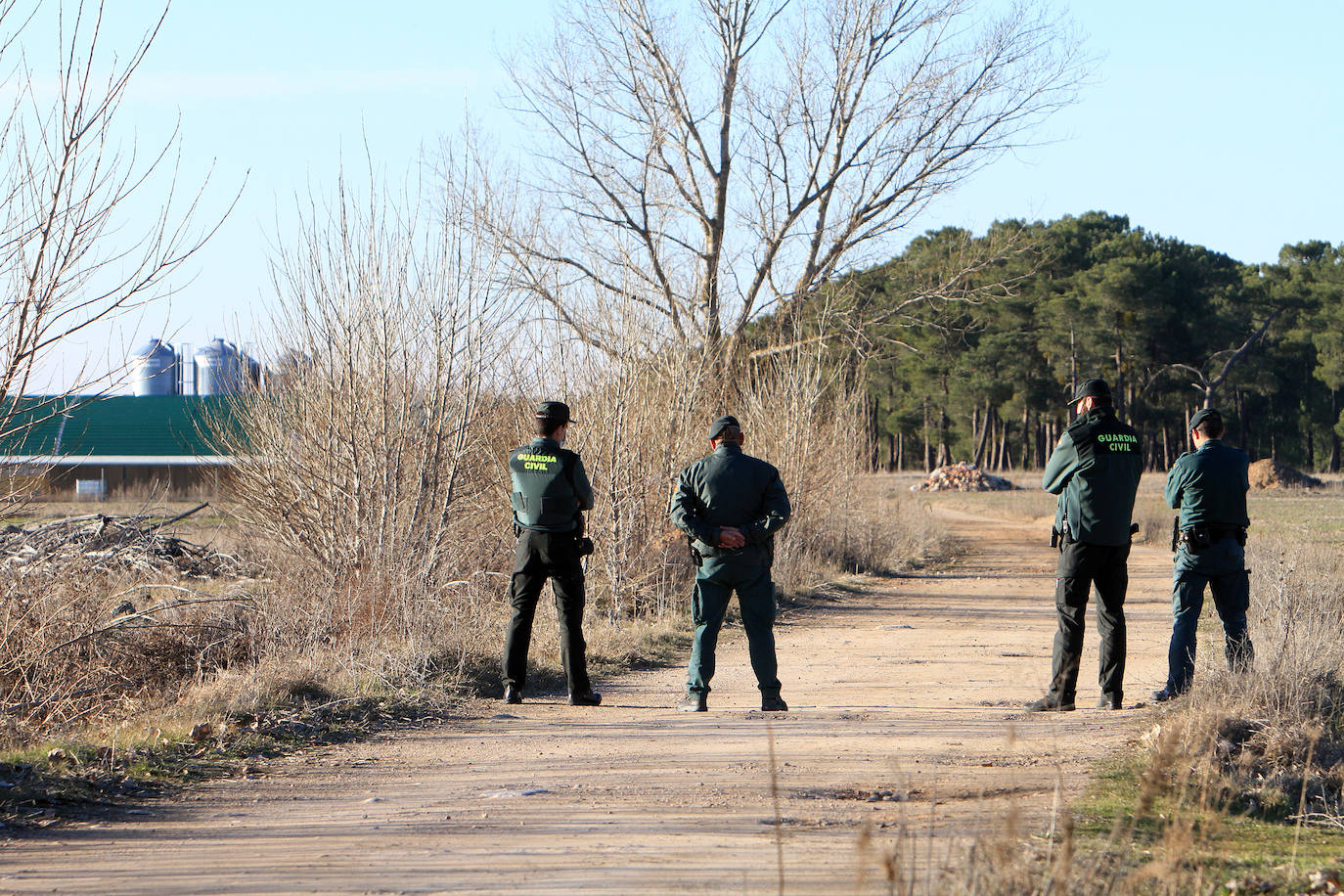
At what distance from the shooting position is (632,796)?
249 inches

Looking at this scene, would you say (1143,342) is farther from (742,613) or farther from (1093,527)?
(742,613)

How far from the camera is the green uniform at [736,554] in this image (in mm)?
8906

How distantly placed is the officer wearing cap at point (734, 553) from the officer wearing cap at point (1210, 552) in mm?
2833

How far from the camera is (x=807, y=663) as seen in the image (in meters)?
12.1

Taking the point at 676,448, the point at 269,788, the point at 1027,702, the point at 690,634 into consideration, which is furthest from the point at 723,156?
the point at 269,788

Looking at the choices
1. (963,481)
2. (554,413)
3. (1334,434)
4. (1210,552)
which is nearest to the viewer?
(1210,552)

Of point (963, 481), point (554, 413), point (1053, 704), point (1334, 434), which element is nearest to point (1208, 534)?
point (1053, 704)

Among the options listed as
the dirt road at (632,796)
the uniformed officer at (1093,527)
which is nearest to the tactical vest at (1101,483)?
the uniformed officer at (1093,527)

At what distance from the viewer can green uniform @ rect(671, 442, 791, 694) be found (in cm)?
891

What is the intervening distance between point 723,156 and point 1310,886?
25.3 metres

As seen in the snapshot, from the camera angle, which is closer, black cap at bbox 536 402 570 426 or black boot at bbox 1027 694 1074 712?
black boot at bbox 1027 694 1074 712

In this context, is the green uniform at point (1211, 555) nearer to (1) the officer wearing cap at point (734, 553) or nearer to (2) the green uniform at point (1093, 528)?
(2) the green uniform at point (1093, 528)

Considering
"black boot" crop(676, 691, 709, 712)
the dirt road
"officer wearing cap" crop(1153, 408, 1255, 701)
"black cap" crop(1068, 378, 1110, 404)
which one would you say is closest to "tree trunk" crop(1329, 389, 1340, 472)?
the dirt road

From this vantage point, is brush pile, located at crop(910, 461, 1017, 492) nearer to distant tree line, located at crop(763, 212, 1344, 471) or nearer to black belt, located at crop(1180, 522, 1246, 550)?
distant tree line, located at crop(763, 212, 1344, 471)
